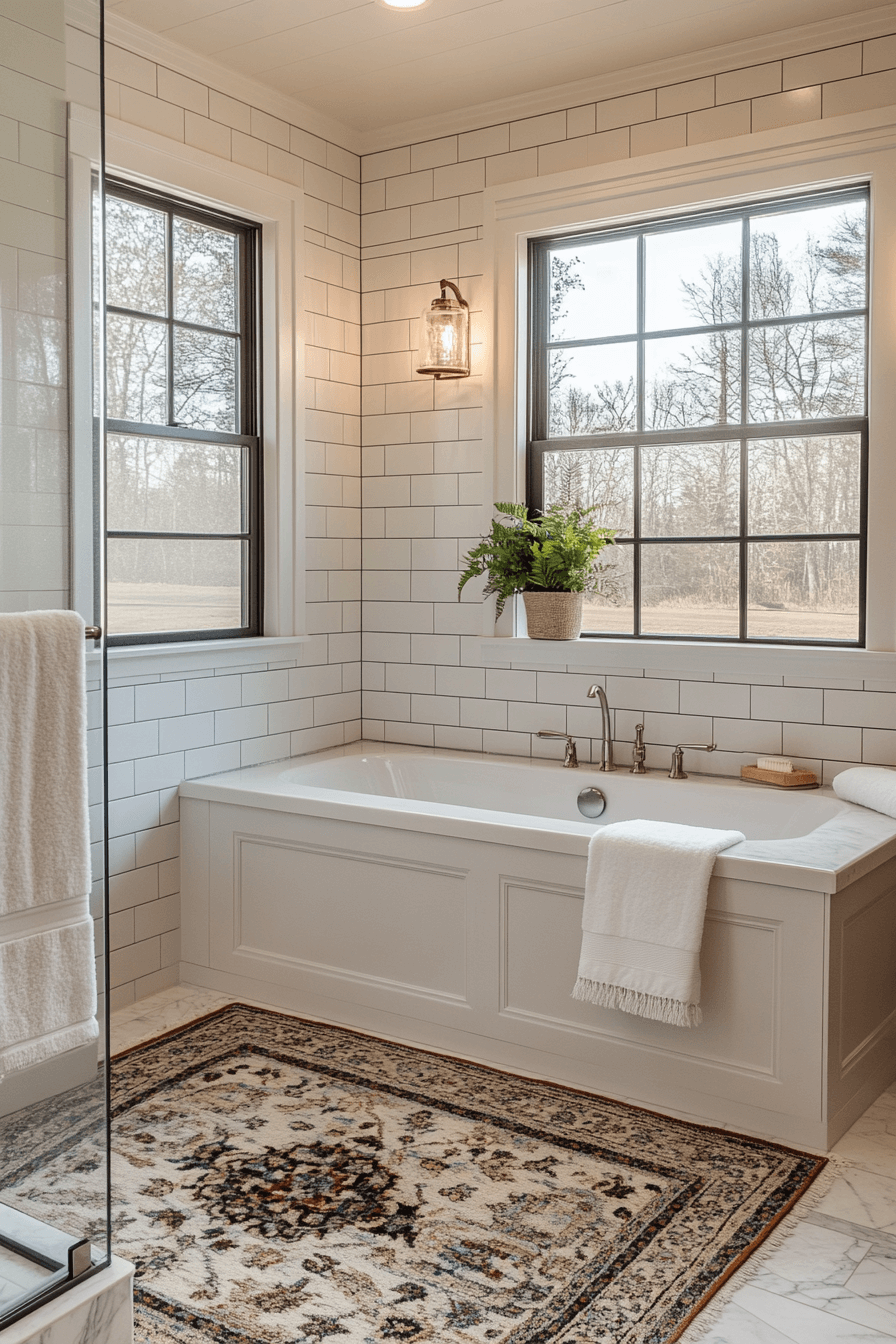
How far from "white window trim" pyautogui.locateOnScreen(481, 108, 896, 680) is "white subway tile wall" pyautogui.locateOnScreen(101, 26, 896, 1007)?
7 centimetres

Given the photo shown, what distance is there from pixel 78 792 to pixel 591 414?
9.48 ft

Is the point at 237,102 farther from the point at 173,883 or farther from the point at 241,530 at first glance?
the point at 173,883

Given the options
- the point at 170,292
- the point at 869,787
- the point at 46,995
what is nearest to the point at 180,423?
the point at 170,292

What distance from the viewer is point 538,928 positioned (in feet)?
9.81

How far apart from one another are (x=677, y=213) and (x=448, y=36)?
0.92 metres

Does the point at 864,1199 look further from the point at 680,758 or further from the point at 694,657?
the point at 694,657

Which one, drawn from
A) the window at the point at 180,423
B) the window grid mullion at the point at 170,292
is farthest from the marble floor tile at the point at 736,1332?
the window grid mullion at the point at 170,292

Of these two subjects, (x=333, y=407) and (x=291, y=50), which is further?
(x=333, y=407)

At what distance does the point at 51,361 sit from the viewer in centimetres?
148

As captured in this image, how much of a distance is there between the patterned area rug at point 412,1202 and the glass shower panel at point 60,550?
53cm

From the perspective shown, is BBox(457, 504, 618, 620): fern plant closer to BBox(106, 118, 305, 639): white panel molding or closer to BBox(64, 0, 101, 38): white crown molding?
BBox(106, 118, 305, 639): white panel molding

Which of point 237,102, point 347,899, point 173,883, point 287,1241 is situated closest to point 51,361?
point 287,1241

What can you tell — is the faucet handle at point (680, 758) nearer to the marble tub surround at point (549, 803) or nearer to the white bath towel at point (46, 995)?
the marble tub surround at point (549, 803)

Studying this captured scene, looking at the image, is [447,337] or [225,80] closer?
[225,80]
